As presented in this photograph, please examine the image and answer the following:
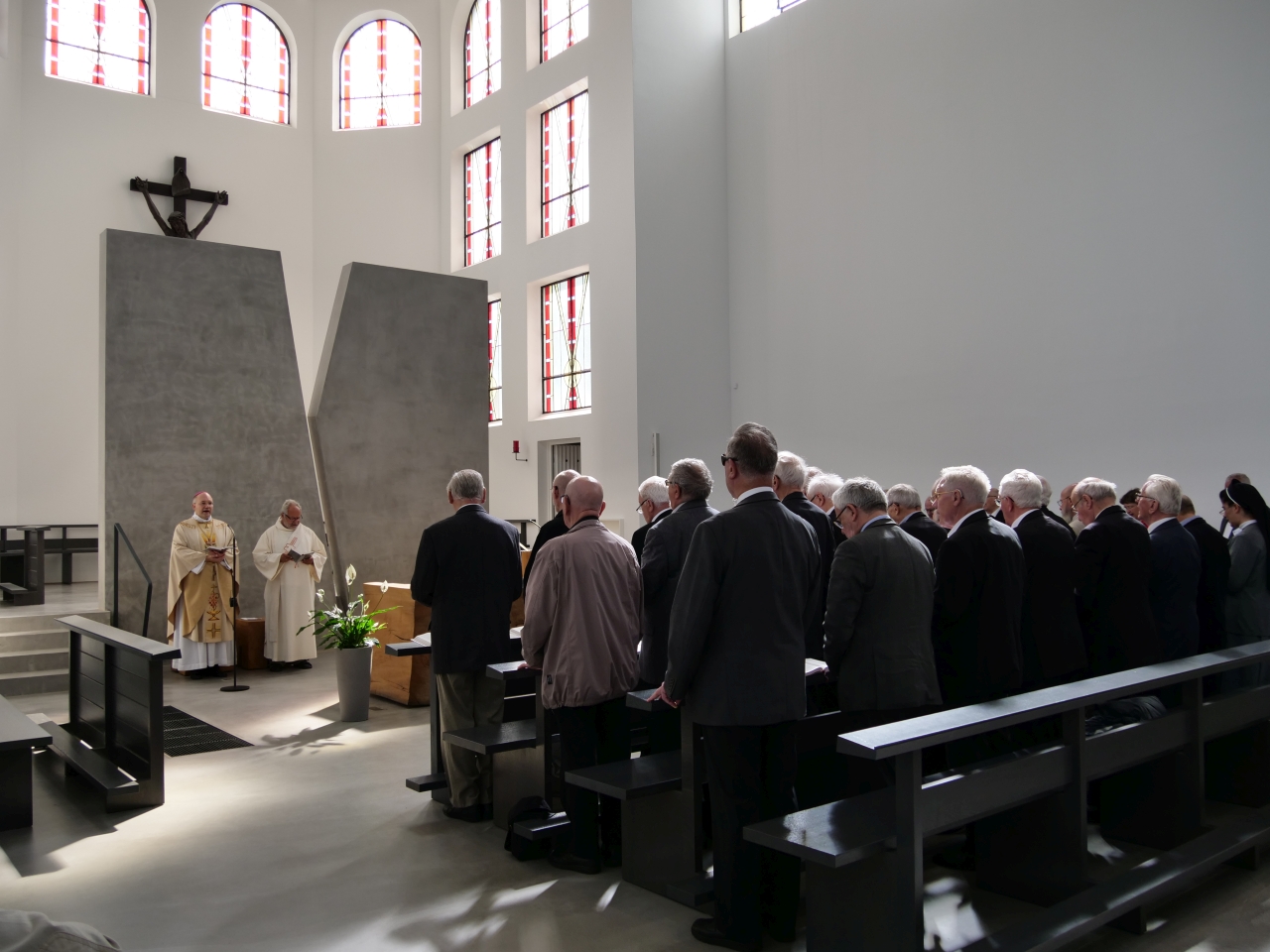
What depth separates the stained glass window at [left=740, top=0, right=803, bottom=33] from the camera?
13.0 metres

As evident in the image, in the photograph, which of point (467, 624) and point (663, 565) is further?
point (467, 624)

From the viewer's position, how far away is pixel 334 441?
10492 millimetres

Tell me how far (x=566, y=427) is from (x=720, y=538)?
36.4 feet

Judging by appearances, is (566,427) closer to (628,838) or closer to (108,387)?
(108,387)

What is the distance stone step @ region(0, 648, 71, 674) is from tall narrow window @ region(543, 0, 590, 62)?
10261 millimetres

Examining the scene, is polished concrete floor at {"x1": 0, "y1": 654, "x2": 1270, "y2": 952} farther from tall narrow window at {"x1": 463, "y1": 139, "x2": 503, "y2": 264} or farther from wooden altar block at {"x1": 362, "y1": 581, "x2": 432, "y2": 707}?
tall narrow window at {"x1": 463, "y1": 139, "x2": 503, "y2": 264}

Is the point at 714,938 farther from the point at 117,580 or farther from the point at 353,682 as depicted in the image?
the point at 117,580

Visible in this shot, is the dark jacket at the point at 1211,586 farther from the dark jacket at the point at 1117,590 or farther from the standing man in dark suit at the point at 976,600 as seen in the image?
the standing man in dark suit at the point at 976,600

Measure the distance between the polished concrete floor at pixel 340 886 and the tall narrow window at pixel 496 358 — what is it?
34.6 ft

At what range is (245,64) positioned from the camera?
53.8 feet

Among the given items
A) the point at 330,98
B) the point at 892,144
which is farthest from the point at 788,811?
the point at 330,98

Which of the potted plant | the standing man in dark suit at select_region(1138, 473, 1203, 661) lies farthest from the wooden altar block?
the standing man in dark suit at select_region(1138, 473, 1203, 661)

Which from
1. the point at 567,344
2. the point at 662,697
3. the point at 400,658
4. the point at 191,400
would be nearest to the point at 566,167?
the point at 567,344

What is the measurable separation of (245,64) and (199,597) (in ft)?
36.2
